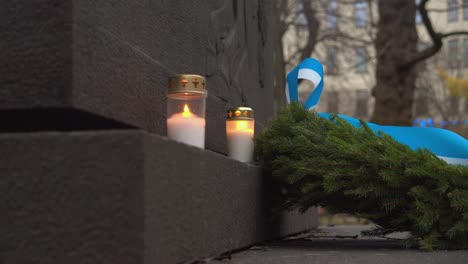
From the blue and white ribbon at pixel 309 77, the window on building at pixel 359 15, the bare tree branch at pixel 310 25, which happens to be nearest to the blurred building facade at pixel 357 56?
the window on building at pixel 359 15

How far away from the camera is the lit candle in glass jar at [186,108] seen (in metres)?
3.22

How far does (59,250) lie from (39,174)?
0.83 feet

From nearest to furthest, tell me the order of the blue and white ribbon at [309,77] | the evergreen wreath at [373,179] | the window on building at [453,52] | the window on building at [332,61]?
the evergreen wreath at [373,179] < the blue and white ribbon at [309,77] < the window on building at [332,61] < the window on building at [453,52]

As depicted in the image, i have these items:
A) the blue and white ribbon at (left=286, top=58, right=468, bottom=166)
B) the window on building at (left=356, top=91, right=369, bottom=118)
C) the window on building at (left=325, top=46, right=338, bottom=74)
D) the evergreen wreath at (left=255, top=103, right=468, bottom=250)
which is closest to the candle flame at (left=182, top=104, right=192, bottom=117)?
the evergreen wreath at (left=255, top=103, right=468, bottom=250)

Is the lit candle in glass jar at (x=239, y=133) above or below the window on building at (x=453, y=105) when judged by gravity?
below

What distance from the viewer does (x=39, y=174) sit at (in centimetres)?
235

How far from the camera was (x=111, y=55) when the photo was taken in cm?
291

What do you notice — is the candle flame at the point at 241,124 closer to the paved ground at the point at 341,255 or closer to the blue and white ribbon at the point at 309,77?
the paved ground at the point at 341,255

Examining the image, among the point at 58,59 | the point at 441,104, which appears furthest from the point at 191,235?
the point at 441,104

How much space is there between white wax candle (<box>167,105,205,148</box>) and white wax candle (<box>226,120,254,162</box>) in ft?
3.72

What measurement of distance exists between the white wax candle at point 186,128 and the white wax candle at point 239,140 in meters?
1.13

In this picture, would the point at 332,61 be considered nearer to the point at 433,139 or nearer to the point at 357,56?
the point at 357,56

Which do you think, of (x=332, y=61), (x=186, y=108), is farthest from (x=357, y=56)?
(x=186, y=108)

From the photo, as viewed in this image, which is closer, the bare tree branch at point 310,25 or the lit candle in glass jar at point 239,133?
the lit candle in glass jar at point 239,133
